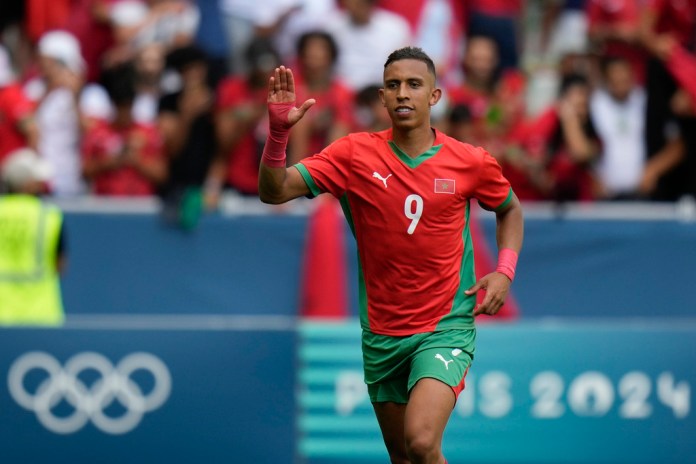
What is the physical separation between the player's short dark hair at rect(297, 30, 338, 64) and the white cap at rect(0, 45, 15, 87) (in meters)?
2.89

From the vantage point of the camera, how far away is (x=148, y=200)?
13180 millimetres

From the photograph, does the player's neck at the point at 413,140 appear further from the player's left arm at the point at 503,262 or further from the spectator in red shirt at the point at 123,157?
the spectator in red shirt at the point at 123,157

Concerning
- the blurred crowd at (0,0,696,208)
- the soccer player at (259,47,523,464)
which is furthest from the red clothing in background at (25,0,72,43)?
the soccer player at (259,47,523,464)

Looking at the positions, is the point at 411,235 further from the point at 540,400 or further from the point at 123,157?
the point at 123,157

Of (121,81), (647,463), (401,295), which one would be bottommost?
(647,463)

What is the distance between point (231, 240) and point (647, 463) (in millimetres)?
4355

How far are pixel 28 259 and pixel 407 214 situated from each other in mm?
5173

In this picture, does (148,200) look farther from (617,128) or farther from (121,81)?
(617,128)

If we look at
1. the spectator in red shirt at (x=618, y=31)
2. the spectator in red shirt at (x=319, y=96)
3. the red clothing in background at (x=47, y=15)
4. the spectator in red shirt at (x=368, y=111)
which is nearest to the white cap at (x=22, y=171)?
the spectator in red shirt at (x=319, y=96)

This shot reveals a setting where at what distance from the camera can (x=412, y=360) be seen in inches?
301

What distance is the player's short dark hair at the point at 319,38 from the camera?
1303 centimetres

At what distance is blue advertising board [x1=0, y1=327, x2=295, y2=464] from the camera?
1038 centimetres

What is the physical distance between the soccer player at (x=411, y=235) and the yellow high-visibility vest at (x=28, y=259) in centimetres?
467

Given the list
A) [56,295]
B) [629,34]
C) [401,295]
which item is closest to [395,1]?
[629,34]
